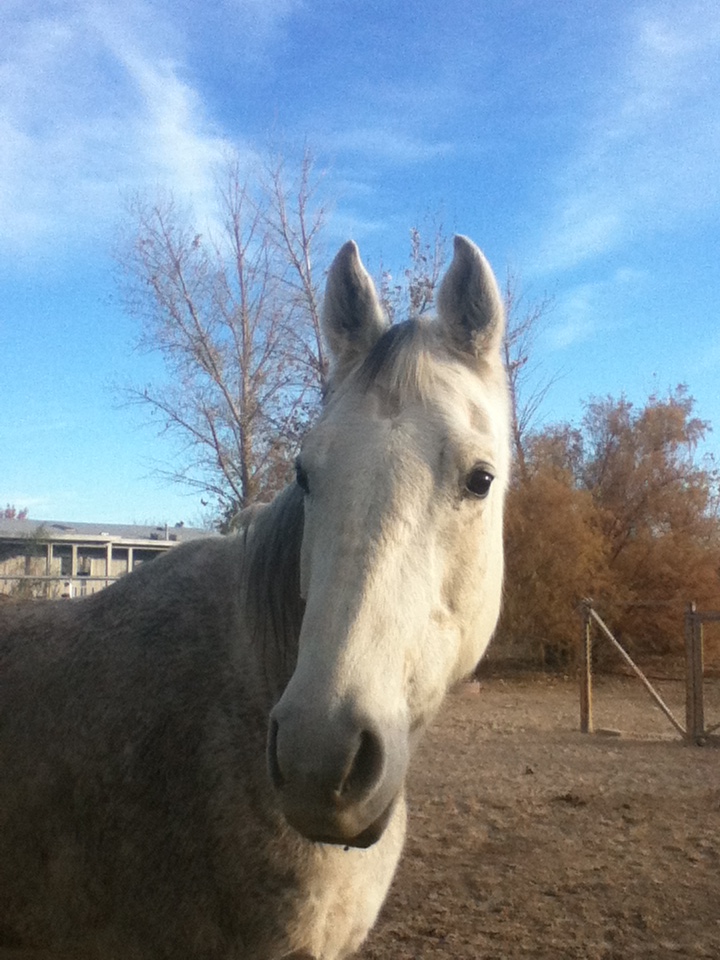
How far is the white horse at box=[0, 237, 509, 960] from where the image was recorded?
1769mm

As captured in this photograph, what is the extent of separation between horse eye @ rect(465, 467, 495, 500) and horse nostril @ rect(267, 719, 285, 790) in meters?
0.78

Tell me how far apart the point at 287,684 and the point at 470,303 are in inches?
49.8

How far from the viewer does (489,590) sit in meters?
2.35

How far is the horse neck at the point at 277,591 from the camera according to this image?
7.85 feet

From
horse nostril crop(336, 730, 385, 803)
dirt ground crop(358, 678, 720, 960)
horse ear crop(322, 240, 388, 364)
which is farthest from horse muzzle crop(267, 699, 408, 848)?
dirt ground crop(358, 678, 720, 960)

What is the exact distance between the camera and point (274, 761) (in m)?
1.67

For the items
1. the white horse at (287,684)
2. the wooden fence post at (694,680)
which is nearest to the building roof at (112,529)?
the wooden fence post at (694,680)

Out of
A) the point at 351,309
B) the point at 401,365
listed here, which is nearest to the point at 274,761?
the point at 401,365

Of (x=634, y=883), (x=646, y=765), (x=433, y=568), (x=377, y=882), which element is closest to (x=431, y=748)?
(x=646, y=765)

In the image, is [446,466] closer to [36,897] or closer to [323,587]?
[323,587]

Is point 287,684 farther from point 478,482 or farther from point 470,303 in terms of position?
point 470,303

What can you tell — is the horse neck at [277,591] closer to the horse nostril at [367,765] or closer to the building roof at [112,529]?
the horse nostril at [367,765]

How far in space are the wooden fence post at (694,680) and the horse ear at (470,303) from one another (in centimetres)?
1031

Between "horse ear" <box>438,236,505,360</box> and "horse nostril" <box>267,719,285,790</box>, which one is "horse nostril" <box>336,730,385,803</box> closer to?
"horse nostril" <box>267,719,285,790</box>
